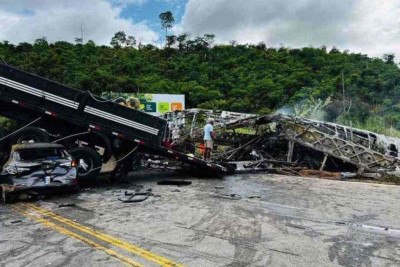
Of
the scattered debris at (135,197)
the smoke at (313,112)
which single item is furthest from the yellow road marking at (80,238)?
the smoke at (313,112)

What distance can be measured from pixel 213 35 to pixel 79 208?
68422mm

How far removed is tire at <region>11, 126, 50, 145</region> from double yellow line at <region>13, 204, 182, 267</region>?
9.92 feet

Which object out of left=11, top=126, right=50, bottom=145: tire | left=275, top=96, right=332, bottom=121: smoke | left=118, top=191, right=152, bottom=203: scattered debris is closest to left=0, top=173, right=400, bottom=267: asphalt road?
left=118, top=191, right=152, bottom=203: scattered debris

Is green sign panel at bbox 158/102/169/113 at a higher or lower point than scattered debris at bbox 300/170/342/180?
higher

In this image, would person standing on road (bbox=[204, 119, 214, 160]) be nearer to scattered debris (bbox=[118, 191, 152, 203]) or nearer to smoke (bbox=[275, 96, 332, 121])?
smoke (bbox=[275, 96, 332, 121])

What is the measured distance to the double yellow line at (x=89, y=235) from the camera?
17.6 feet

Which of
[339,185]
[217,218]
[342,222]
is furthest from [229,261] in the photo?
[339,185]

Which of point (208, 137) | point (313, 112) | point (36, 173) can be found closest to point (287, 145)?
point (208, 137)

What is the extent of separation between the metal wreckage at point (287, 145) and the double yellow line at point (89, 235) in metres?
7.58

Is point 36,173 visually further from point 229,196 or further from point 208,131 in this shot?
point 208,131

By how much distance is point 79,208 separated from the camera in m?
9.25

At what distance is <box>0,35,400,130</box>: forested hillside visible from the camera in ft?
145

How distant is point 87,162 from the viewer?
41.4 ft

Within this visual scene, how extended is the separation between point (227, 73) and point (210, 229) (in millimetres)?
56557
